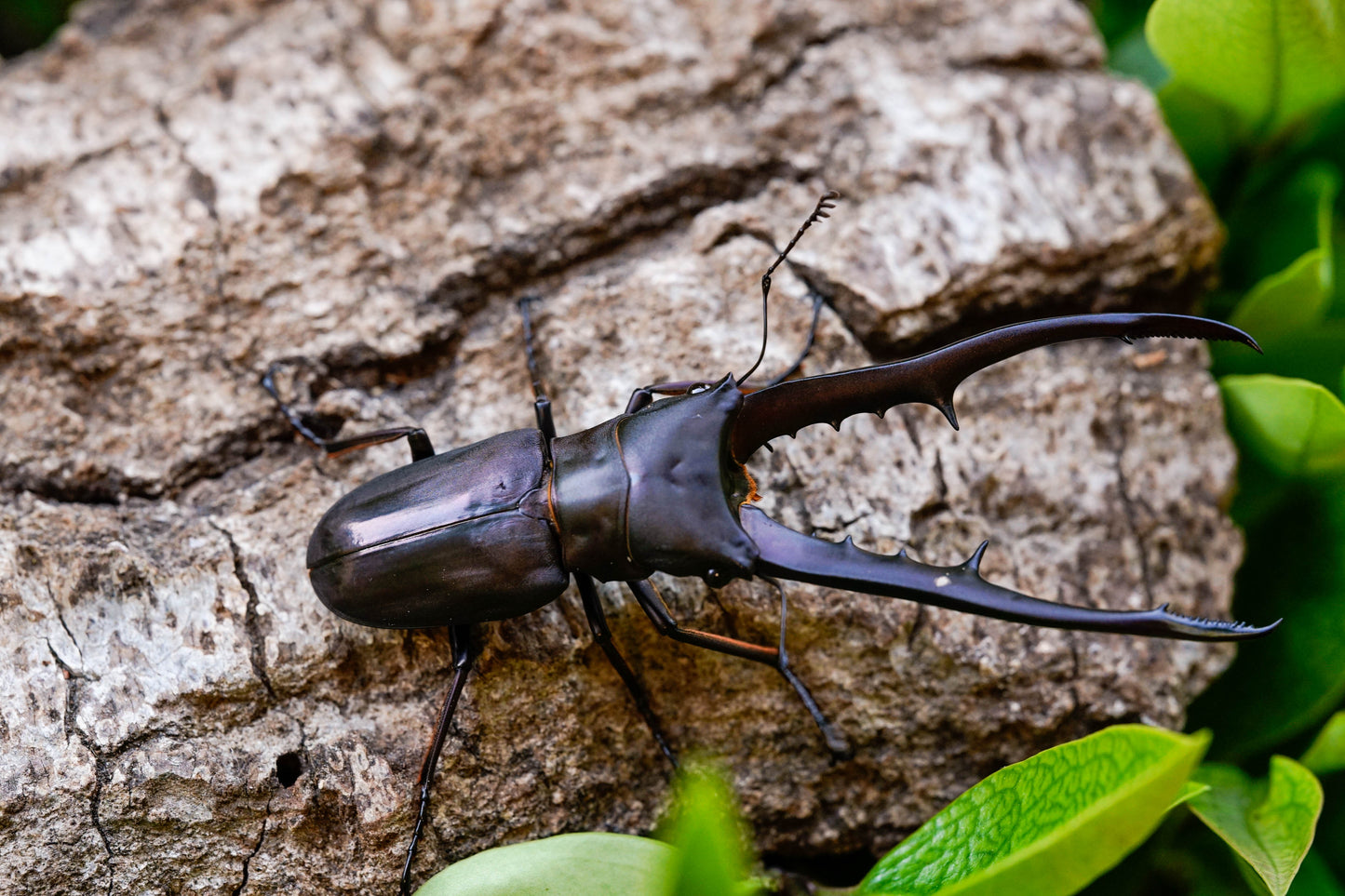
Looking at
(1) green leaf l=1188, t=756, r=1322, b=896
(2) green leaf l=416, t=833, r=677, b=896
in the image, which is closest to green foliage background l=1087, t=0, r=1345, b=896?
(1) green leaf l=1188, t=756, r=1322, b=896

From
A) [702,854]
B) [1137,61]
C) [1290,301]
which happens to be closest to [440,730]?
[702,854]

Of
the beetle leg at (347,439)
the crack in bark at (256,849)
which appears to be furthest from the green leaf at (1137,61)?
the crack in bark at (256,849)

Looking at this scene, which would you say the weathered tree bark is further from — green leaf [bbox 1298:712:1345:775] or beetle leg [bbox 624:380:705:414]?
green leaf [bbox 1298:712:1345:775]

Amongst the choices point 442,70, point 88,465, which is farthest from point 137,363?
point 442,70

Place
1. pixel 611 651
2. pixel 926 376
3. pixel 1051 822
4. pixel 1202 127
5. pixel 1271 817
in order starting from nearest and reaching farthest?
pixel 1051 822, pixel 926 376, pixel 1271 817, pixel 611 651, pixel 1202 127

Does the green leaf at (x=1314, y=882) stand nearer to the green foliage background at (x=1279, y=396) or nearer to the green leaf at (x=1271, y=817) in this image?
the green foliage background at (x=1279, y=396)

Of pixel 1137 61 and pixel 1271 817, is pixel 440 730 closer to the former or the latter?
pixel 1271 817

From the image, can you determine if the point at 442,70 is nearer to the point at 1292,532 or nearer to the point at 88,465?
the point at 88,465
